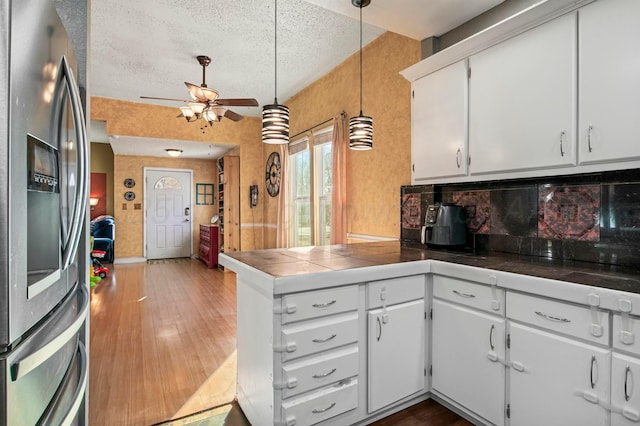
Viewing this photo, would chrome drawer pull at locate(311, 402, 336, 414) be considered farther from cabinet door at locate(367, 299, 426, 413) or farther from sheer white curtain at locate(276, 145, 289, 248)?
sheer white curtain at locate(276, 145, 289, 248)

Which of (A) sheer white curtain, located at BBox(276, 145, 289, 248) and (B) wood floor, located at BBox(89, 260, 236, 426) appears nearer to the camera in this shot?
(B) wood floor, located at BBox(89, 260, 236, 426)

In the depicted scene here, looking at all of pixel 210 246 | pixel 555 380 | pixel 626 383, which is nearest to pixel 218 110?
pixel 555 380

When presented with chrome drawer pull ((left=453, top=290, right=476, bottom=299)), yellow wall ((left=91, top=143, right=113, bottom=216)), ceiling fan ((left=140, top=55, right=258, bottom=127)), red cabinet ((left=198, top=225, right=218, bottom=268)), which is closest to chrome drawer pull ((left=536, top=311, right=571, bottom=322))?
chrome drawer pull ((left=453, top=290, right=476, bottom=299))

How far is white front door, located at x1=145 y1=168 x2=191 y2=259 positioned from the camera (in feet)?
26.1

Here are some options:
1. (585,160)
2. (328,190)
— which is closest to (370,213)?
(328,190)

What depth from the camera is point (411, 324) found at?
195 cm

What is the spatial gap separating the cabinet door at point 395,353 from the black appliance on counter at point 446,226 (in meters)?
0.61

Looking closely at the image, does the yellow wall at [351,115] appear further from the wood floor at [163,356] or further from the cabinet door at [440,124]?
the wood floor at [163,356]

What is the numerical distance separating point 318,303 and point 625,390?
1221mm

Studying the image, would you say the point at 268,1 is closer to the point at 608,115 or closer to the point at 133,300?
the point at 608,115

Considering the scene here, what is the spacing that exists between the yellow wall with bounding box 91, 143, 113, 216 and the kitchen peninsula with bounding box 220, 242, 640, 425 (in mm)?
7434

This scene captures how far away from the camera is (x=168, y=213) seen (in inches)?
321

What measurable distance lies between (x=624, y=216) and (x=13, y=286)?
7.99 ft

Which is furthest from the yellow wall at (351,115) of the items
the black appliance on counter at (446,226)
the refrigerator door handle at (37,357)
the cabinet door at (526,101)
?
the refrigerator door handle at (37,357)
